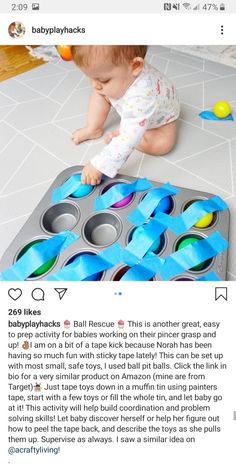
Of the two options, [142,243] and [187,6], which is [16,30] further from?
[142,243]

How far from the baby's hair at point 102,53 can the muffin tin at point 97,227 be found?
212 mm

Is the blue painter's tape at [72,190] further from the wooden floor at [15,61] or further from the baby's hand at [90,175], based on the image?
the wooden floor at [15,61]

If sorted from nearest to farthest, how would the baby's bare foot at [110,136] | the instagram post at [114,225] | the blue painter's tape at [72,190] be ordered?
the instagram post at [114,225]
the blue painter's tape at [72,190]
the baby's bare foot at [110,136]

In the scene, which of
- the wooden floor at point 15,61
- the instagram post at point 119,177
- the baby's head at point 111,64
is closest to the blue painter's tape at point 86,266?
the instagram post at point 119,177

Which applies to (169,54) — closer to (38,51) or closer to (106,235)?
(38,51)

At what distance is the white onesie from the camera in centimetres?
65

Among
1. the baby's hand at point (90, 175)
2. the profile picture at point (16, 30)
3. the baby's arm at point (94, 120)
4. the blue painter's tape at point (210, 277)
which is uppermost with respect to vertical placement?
the profile picture at point (16, 30)

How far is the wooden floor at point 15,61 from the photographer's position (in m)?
1.13

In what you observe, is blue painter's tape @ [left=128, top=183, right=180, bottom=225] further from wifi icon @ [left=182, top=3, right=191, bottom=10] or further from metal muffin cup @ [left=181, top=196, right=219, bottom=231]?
wifi icon @ [left=182, top=3, right=191, bottom=10]

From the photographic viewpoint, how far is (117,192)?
0.68m
